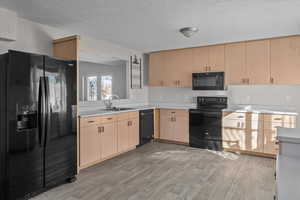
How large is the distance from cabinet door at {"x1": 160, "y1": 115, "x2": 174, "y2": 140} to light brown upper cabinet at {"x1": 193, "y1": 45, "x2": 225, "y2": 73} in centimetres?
136

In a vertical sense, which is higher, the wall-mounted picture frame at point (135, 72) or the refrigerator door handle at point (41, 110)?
the wall-mounted picture frame at point (135, 72)

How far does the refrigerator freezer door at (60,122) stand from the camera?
2451 mm

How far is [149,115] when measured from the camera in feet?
15.6

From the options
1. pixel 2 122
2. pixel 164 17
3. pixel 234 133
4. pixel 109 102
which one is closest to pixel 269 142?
pixel 234 133

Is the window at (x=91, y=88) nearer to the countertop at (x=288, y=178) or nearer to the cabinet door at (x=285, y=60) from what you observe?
the countertop at (x=288, y=178)

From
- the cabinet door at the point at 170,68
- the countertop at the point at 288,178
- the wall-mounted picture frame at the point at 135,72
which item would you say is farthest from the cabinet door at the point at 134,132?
the countertop at the point at 288,178

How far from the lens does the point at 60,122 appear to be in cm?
258

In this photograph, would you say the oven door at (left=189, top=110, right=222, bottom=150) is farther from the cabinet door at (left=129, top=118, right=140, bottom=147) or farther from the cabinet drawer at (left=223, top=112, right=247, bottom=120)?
the cabinet door at (left=129, top=118, right=140, bottom=147)

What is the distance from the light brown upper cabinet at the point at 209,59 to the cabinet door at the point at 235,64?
117 millimetres

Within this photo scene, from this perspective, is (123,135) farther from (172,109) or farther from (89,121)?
(172,109)

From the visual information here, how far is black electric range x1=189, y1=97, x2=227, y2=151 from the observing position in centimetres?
423

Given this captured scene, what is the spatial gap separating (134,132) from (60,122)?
1932 millimetres

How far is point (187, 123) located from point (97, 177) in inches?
96.2

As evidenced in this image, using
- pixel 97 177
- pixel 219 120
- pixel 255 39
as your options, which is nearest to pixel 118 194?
pixel 97 177
